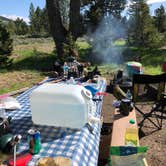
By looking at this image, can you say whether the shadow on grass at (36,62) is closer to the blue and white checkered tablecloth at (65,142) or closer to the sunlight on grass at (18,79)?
the sunlight on grass at (18,79)

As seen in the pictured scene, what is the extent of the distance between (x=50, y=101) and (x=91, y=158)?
51cm

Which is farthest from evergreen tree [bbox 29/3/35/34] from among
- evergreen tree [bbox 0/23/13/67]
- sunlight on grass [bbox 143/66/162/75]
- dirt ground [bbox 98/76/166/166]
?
dirt ground [bbox 98/76/166/166]

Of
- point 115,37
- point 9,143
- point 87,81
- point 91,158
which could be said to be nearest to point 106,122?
point 87,81

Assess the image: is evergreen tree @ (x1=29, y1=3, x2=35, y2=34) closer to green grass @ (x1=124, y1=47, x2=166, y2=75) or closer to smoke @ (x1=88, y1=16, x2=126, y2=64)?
smoke @ (x1=88, y1=16, x2=126, y2=64)

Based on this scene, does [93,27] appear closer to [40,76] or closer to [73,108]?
[40,76]

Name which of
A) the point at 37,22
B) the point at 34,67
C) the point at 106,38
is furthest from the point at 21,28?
the point at 34,67

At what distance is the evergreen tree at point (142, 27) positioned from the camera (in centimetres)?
1310

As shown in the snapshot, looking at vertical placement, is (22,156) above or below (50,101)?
below

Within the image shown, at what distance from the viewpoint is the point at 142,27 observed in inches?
527

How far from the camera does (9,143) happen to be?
1539mm

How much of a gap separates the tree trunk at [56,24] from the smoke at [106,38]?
293 cm

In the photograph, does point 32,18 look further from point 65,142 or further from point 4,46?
point 65,142

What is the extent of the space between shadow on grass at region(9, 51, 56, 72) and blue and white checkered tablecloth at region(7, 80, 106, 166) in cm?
642

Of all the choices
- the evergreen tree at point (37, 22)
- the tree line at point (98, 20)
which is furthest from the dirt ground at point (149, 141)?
the evergreen tree at point (37, 22)
